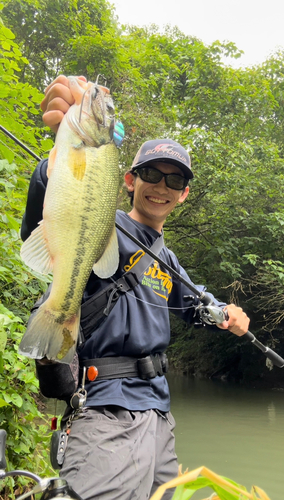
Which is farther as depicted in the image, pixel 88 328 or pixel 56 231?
pixel 88 328

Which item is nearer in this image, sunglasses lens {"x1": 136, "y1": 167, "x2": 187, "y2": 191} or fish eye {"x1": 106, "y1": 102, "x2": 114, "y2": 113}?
fish eye {"x1": 106, "y1": 102, "x2": 114, "y2": 113}

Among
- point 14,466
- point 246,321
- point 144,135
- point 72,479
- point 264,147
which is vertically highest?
point 264,147

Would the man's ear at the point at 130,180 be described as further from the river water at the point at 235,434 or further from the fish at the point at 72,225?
the river water at the point at 235,434

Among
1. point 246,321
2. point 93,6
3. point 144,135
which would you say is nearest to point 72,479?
point 246,321

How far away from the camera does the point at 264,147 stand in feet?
32.9

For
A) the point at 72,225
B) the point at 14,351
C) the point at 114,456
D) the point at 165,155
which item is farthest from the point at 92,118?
the point at 14,351

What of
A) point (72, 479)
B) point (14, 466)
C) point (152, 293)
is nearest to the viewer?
point (72, 479)

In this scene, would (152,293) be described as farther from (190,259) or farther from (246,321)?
(190,259)

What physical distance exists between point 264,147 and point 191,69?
3.50 m

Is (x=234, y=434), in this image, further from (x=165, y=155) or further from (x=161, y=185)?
(x=165, y=155)

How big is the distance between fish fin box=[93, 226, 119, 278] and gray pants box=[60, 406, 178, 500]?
0.63 metres

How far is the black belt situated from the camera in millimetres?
1651

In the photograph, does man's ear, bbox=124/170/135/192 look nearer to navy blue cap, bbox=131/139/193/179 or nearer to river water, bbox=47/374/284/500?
navy blue cap, bbox=131/139/193/179

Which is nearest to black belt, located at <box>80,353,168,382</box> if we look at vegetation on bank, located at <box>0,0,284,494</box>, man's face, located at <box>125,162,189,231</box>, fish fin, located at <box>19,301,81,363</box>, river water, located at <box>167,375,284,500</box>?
fish fin, located at <box>19,301,81,363</box>
